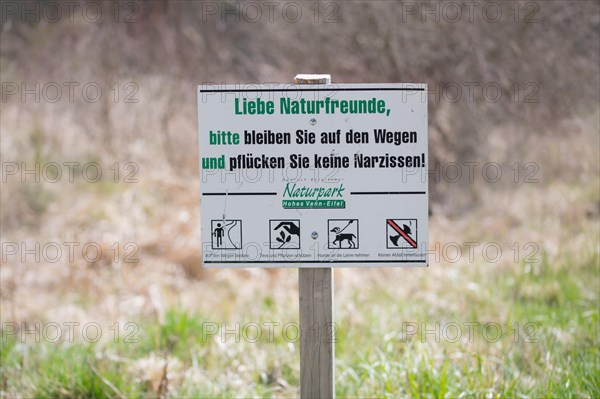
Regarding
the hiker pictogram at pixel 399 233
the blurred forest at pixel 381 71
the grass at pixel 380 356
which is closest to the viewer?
the hiker pictogram at pixel 399 233

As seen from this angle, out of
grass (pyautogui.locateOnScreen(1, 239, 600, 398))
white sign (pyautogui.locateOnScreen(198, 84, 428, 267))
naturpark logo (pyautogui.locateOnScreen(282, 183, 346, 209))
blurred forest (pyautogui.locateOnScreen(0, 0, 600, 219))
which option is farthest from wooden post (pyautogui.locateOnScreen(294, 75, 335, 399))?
blurred forest (pyautogui.locateOnScreen(0, 0, 600, 219))

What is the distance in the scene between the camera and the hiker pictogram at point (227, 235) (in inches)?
117

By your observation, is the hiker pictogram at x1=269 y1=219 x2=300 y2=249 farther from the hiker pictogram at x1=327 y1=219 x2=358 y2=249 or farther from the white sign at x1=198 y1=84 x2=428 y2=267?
the hiker pictogram at x1=327 y1=219 x2=358 y2=249

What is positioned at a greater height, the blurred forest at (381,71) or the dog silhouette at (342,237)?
the blurred forest at (381,71)

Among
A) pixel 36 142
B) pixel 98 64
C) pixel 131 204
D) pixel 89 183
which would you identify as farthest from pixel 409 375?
pixel 98 64

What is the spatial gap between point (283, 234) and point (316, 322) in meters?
0.36

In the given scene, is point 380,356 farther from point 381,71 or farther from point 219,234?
point 381,71

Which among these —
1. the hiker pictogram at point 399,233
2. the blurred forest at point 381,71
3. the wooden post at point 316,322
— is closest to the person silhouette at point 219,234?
the wooden post at point 316,322

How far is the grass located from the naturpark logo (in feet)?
3.24

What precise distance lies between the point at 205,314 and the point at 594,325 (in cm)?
236

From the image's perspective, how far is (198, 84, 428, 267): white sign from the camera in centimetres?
293

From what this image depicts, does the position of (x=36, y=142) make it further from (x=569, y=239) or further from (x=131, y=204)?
(x=569, y=239)

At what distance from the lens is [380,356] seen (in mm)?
3875

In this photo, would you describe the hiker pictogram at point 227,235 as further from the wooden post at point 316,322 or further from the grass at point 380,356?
the grass at point 380,356
